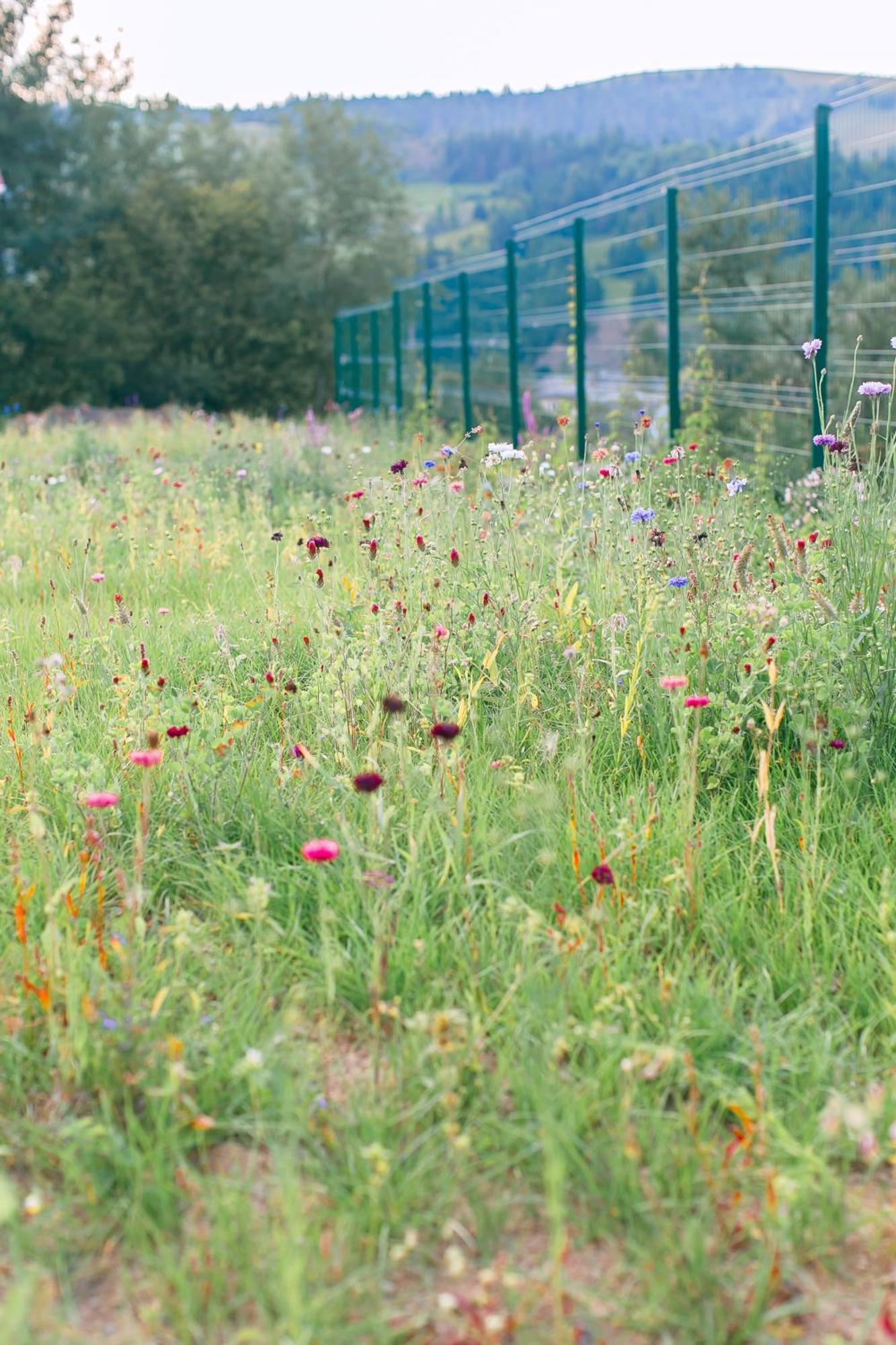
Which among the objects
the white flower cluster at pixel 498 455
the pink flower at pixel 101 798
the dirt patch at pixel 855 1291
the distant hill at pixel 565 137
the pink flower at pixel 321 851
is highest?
the distant hill at pixel 565 137

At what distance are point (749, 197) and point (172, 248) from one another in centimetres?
2221

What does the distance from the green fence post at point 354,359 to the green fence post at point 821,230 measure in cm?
1569

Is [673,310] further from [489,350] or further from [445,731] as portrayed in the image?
[489,350]

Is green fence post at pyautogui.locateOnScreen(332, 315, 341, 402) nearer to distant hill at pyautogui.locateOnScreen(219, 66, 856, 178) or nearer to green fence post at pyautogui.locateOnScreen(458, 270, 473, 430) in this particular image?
green fence post at pyautogui.locateOnScreen(458, 270, 473, 430)

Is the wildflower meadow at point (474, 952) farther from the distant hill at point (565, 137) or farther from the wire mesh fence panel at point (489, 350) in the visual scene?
the distant hill at point (565, 137)

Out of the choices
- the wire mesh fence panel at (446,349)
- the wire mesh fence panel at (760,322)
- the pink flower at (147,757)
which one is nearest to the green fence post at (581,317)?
the wire mesh fence panel at (760,322)

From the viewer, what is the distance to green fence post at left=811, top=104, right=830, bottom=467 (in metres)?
6.61

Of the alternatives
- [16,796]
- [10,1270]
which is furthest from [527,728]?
[10,1270]

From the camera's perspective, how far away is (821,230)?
665 cm

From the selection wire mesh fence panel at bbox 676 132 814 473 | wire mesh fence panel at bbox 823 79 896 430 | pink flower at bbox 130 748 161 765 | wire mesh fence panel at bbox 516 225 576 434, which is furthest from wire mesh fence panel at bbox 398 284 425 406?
pink flower at bbox 130 748 161 765

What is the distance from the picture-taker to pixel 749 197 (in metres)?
11.7

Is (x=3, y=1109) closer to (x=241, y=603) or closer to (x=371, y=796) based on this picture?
(x=371, y=796)

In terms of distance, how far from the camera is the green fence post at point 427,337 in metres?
15.9

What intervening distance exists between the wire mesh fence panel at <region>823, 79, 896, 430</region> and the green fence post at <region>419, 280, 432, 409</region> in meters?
7.07
